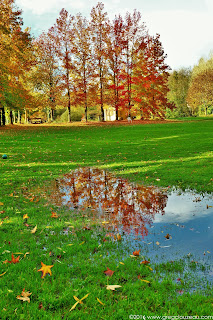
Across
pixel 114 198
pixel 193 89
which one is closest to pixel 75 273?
pixel 114 198

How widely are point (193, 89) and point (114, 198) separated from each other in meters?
47.8

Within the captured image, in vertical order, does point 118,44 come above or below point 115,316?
above

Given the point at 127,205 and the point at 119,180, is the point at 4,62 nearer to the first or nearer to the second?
the point at 119,180

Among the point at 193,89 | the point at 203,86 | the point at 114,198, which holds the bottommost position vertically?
the point at 114,198

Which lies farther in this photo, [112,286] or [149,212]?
[149,212]

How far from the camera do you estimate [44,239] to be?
3992 millimetres

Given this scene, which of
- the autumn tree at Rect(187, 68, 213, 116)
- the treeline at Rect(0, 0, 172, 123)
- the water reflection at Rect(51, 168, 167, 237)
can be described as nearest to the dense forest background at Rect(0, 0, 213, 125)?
the treeline at Rect(0, 0, 172, 123)

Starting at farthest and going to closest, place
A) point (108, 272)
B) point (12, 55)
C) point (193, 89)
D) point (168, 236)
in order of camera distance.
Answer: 1. point (193, 89)
2. point (12, 55)
3. point (168, 236)
4. point (108, 272)

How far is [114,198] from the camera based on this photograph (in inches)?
250

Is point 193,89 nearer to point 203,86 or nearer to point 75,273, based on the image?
point 203,86

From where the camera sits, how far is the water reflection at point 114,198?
16.2ft

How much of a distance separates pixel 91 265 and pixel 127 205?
2.70 meters

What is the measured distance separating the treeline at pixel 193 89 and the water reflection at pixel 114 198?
45063 mm

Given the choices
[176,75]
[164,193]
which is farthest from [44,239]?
[176,75]
